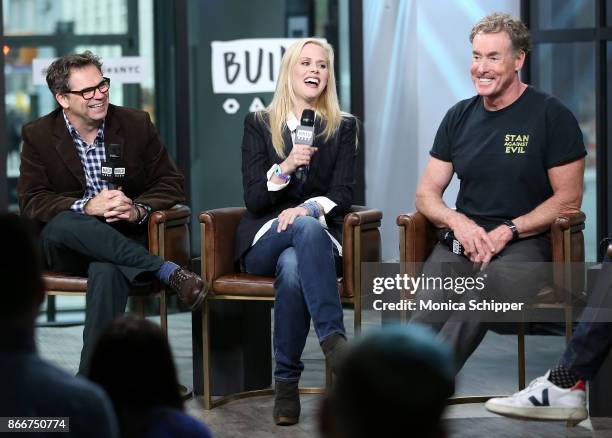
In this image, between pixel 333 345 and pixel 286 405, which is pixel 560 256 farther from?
pixel 286 405

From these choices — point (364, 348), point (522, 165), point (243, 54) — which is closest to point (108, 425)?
point (364, 348)

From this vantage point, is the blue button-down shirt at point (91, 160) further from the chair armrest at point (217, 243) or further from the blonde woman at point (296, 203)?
the blonde woman at point (296, 203)

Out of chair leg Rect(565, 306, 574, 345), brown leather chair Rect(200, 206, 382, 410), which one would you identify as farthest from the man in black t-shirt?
brown leather chair Rect(200, 206, 382, 410)

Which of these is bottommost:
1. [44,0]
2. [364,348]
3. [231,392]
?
[231,392]

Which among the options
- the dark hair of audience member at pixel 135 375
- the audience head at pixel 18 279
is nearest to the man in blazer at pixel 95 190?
the dark hair of audience member at pixel 135 375

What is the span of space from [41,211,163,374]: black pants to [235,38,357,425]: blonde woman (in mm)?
410

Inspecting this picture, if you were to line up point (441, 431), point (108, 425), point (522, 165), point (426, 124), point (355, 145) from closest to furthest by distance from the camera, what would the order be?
point (441, 431) < point (108, 425) < point (522, 165) < point (355, 145) < point (426, 124)

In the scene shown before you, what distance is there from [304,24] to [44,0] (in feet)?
4.95

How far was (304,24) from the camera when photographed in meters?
6.84

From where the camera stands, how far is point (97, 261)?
437 centimetres

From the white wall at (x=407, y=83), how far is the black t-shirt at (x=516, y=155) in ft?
6.06

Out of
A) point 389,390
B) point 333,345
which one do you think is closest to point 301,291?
point 333,345

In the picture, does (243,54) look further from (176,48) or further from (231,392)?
(231,392)

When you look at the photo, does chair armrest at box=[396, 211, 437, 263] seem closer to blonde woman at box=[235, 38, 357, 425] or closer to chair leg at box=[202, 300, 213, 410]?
blonde woman at box=[235, 38, 357, 425]
